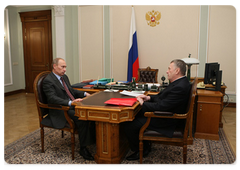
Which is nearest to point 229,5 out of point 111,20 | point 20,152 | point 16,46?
point 111,20

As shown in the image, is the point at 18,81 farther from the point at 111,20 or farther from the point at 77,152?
the point at 77,152

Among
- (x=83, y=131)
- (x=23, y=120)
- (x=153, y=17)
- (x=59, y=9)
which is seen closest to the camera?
Result: (x=83, y=131)

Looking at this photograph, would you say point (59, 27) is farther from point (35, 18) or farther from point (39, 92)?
point (39, 92)

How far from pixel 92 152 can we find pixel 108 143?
21.8 inches

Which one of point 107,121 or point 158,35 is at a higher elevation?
point 158,35

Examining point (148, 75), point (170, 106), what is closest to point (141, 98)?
point (170, 106)

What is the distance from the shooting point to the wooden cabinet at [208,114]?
11.3ft

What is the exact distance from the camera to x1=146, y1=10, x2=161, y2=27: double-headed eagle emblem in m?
5.68

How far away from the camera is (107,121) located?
230 cm

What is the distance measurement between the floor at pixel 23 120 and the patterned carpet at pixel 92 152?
0.78ft

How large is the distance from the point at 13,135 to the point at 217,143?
11.1 ft

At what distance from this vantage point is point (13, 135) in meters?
3.67

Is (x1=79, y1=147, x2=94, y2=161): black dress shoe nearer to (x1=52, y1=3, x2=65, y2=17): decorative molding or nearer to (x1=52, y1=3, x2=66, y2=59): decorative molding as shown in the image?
(x1=52, y1=3, x2=66, y2=59): decorative molding

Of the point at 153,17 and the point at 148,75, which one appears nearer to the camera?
the point at 148,75
